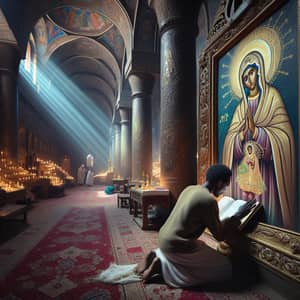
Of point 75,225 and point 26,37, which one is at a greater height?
point 26,37

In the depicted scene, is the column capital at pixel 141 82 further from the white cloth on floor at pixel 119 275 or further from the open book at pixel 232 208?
the white cloth on floor at pixel 119 275

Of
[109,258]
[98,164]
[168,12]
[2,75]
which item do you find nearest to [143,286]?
[109,258]

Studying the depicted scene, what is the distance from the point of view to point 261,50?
295cm

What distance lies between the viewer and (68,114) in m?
26.7

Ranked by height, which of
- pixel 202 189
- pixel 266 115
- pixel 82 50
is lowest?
pixel 202 189

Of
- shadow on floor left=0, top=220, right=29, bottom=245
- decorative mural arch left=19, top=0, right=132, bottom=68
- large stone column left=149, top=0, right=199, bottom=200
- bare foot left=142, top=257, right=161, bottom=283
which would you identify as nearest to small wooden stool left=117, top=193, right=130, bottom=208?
shadow on floor left=0, top=220, right=29, bottom=245

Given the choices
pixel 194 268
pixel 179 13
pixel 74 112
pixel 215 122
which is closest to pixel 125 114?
pixel 179 13

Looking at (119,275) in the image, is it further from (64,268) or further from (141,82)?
(141,82)

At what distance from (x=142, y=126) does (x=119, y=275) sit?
674 centimetres

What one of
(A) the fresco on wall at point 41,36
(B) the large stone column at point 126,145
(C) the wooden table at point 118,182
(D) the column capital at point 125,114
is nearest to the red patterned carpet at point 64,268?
(C) the wooden table at point 118,182

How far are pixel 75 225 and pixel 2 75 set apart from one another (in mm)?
6418

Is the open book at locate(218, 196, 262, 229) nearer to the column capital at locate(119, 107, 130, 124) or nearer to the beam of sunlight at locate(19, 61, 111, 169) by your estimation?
the column capital at locate(119, 107, 130, 124)

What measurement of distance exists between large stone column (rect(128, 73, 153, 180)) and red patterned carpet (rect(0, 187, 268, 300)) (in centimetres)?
343

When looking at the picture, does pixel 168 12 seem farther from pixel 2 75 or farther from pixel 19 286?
pixel 2 75
